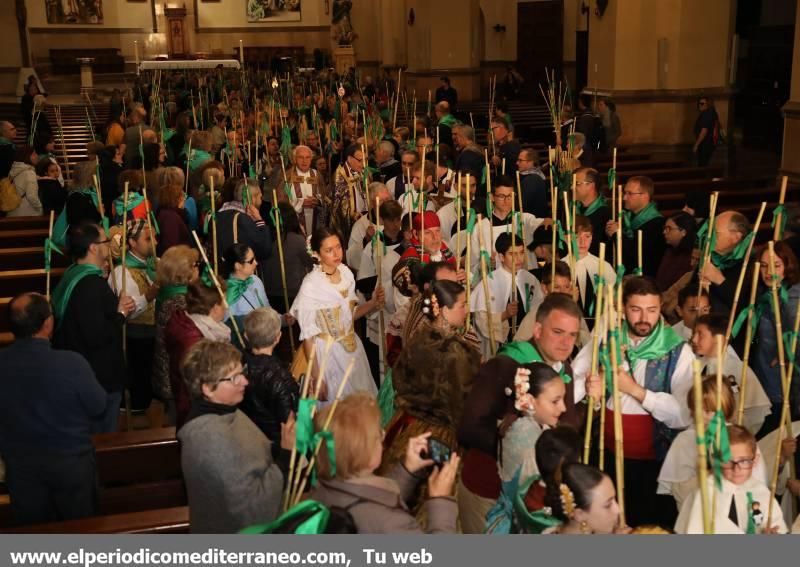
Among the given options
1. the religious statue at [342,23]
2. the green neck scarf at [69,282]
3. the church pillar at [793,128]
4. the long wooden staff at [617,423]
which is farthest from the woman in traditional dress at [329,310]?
the religious statue at [342,23]

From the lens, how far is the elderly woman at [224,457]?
128 inches

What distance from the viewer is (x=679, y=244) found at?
19.0 ft

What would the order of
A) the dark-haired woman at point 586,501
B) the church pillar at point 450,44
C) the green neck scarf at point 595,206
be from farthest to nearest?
the church pillar at point 450,44, the green neck scarf at point 595,206, the dark-haired woman at point 586,501

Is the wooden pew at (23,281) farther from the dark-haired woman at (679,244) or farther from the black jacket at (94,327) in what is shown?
the dark-haired woman at (679,244)

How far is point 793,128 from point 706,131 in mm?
2394

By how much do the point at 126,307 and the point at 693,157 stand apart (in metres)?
10.5

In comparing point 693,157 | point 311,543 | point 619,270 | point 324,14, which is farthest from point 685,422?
point 324,14

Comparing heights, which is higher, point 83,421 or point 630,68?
point 630,68

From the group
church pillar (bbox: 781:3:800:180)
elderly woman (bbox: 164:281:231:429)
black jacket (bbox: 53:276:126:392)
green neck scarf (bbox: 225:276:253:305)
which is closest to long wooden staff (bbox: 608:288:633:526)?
elderly woman (bbox: 164:281:231:429)

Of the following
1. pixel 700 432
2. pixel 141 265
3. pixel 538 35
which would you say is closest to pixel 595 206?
pixel 141 265

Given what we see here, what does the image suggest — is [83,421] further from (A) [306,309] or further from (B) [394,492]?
(B) [394,492]

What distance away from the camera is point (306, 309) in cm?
502

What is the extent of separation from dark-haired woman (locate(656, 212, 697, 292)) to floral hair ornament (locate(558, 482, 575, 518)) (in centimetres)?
324

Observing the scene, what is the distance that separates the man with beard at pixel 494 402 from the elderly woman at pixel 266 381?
750 millimetres
